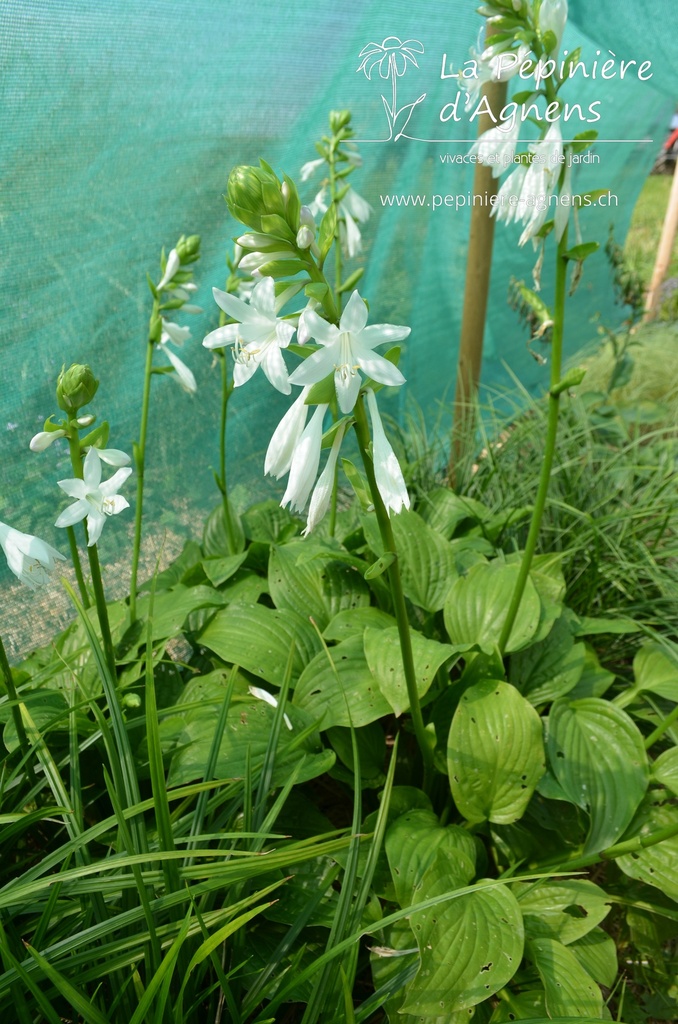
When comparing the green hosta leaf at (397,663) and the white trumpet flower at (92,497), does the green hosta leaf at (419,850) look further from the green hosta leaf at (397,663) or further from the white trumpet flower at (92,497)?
the white trumpet flower at (92,497)

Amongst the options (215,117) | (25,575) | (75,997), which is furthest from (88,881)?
(215,117)

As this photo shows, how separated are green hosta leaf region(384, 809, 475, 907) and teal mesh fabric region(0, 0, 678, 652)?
1480 mm

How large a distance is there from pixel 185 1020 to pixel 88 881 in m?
0.31

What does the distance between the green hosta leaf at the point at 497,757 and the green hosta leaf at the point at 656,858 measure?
296 mm

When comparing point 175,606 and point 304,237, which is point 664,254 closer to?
point 175,606

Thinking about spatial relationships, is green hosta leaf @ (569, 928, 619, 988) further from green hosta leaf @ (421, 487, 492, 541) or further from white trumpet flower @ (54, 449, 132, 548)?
white trumpet flower @ (54, 449, 132, 548)

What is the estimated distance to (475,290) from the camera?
3.46m

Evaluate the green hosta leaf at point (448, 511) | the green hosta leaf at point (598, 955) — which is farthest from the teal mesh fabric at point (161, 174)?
the green hosta leaf at point (598, 955)

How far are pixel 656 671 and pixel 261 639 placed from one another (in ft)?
4.01

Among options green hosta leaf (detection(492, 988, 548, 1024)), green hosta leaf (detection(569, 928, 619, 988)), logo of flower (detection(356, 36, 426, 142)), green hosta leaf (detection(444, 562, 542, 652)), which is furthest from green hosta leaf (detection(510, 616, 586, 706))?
logo of flower (detection(356, 36, 426, 142))

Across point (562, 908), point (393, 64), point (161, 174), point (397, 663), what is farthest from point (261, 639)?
point (393, 64)

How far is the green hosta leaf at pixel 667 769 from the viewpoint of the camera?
1.74 meters

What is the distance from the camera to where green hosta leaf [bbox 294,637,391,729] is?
5.93 feet

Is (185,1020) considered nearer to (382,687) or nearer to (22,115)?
(382,687)
